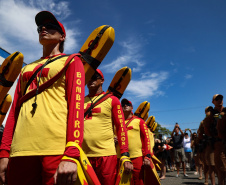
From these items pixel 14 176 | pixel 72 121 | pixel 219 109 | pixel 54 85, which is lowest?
pixel 14 176

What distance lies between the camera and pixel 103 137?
11.3 feet

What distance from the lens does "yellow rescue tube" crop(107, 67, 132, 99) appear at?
4688mm

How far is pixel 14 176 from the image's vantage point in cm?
172

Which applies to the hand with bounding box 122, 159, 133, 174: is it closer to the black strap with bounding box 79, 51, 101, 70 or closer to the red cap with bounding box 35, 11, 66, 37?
the black strap with bounding box 79, 51, 101, 70

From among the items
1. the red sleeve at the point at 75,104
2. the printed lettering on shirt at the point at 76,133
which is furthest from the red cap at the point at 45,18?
the printed lettering on shirt at the point at 76,133

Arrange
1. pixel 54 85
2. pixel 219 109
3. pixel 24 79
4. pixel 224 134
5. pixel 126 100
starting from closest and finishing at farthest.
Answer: pixel 54 85 < pixel 24 79 < pixel 224 134 < pixel 219 109 < pixel 126 100

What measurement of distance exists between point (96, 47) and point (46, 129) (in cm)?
121

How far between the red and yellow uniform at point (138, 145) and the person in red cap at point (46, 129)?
3436mm

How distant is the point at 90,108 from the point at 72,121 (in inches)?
76.2

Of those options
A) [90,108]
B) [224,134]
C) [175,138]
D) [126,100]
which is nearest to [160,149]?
[175,138]

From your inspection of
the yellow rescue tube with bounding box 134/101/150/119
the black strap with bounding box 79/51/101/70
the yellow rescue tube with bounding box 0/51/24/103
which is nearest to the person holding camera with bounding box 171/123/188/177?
the yellow rescue tube with bounding box 134/101/150/119

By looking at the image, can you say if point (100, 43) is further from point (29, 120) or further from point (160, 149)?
point (160, 149)

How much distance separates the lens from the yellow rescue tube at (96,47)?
2.46 meters

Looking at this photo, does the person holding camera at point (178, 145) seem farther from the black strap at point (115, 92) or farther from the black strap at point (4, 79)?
the black strap at point (4, 79)
